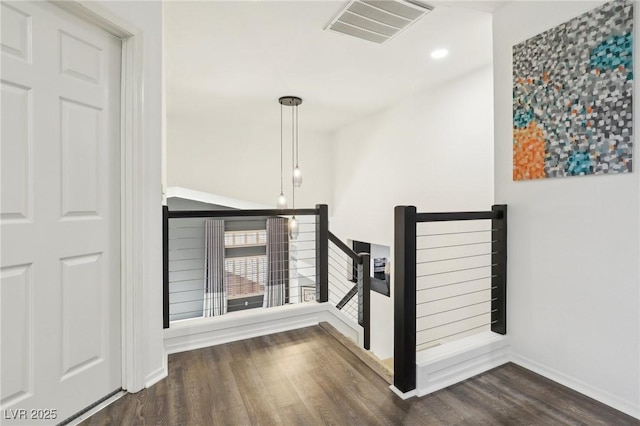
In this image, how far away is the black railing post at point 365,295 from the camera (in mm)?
3219

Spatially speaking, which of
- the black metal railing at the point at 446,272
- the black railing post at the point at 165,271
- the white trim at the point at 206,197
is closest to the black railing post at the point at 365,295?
the black metal railing at the point at 446,272

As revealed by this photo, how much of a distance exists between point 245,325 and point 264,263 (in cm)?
421

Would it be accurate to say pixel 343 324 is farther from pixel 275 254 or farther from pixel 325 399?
pixel 275 254

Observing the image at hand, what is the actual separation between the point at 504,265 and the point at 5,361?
9.48 ft

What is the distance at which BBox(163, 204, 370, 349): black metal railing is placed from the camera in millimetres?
2734

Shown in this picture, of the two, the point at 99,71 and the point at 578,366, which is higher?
the point at 99,71

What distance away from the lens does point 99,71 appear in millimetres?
1764

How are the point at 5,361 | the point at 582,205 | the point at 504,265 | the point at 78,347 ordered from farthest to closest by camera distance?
the point at 504,265 → the point at 582,205 → the point at 78,347 → the point at 5,361

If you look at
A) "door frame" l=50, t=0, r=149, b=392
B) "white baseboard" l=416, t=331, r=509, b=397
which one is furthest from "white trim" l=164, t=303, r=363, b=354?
"white baseboard" l=416, t=331, r=509, b=397

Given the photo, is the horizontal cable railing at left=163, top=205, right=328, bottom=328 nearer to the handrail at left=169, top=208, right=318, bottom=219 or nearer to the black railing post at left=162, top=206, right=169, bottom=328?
the handrail at left=169, top=208, right=318, bottom=219

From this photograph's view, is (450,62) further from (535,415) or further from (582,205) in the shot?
(535,415)

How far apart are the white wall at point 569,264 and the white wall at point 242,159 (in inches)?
143

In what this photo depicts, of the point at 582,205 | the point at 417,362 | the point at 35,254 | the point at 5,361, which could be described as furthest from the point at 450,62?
the point at 5,361

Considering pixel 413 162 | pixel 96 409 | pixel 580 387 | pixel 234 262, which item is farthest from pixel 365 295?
pixel 234 262
